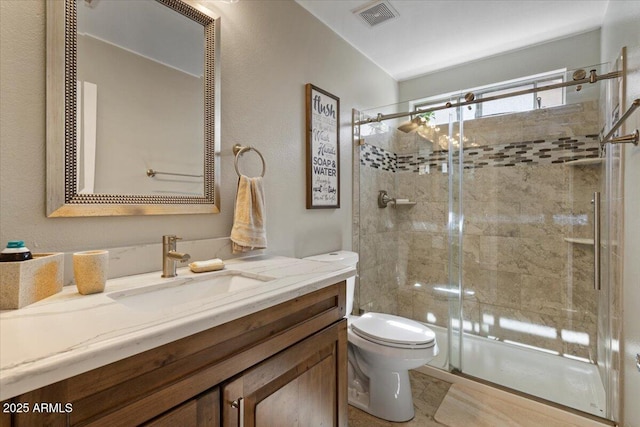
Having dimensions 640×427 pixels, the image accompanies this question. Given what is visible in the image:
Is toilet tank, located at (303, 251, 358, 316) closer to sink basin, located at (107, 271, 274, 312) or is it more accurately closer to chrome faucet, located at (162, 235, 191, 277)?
sink basin, located at (107, 271, 274, 312)

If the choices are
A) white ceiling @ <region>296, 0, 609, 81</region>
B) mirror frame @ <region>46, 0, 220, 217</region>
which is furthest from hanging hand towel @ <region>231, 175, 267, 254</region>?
white ceiling @ <region>296, 0, 609, 81</region>

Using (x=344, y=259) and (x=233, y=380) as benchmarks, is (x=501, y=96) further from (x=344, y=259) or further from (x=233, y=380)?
(x=233, y=380)

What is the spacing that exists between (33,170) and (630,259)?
2.36 meters

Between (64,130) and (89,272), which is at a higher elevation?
(64,130)

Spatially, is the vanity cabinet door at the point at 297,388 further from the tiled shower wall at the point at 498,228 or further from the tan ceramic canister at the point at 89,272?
the tiled shower wall at the point at 498,228

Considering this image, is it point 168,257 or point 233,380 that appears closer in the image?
point 233,380

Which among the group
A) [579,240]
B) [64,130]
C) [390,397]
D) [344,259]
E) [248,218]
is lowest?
[390,397]

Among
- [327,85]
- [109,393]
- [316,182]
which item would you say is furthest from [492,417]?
[327,85]

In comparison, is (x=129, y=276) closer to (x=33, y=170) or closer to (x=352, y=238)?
(x=33, y=170)

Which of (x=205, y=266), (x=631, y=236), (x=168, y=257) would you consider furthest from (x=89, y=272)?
(x=631, y=236)

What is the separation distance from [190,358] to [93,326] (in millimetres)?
207

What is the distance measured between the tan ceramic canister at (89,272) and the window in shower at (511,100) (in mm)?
2279

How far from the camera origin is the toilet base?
164 centimetres

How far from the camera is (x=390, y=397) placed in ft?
5.43
